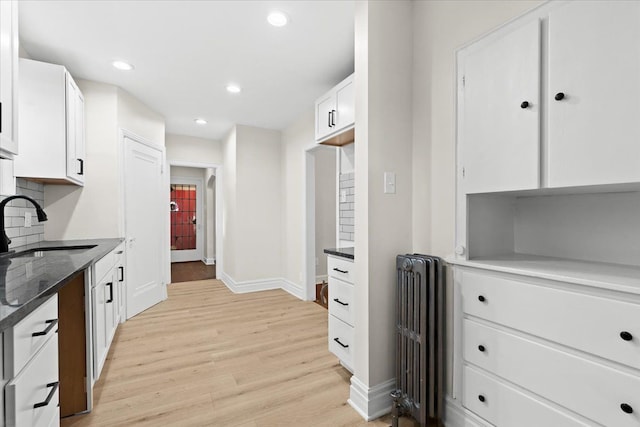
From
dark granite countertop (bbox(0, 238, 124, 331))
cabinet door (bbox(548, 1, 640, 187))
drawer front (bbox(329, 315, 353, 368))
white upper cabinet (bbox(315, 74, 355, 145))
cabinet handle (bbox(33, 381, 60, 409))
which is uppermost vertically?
white upper cabinet (bbox(315, 74, 355, 145))

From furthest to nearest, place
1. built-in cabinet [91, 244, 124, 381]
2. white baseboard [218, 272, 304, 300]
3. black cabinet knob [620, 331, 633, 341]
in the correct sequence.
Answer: white baseboard [218, 272, 304, 300], built-in cabinet [91, 244, 124, 381], black cabinet knob [620, 331, 633, 341]

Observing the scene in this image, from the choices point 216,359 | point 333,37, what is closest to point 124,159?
point 216,359

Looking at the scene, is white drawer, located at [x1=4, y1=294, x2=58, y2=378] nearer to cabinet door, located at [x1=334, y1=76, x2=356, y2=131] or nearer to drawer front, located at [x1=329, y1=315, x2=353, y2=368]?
drawer front, located at [x1=329, y1=315, x2=353, y2=368]

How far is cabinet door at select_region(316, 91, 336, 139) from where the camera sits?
2.86 metres

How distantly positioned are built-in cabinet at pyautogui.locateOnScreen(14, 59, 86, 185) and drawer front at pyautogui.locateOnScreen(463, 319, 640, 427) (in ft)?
10.8

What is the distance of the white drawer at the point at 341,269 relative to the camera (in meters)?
2.03

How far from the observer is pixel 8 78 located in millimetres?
1479

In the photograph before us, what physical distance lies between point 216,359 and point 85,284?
120 cm

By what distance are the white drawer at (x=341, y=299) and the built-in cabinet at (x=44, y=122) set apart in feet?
7.95

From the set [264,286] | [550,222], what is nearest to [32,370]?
[550,222]

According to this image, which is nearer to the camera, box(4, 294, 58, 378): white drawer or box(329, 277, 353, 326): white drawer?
box(4, 294, 58, 378): white drawer

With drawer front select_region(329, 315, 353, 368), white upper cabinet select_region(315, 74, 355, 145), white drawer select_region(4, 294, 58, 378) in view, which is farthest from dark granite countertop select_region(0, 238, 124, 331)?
white upper cabinet select_region(315, 74, 355, 145)

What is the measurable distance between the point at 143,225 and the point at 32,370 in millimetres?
3135

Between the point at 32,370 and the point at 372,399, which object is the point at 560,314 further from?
the point at 32,370
